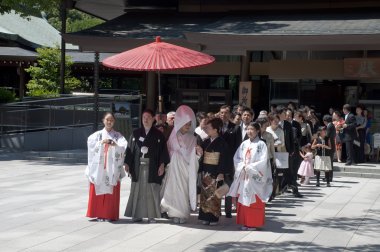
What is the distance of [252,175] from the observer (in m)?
9.37

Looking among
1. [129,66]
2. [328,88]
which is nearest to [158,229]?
[129,66]

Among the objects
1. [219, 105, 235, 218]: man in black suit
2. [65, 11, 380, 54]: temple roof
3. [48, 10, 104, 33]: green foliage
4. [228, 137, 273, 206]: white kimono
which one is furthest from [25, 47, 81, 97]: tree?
[228, 137, 273, 206]: white kimono

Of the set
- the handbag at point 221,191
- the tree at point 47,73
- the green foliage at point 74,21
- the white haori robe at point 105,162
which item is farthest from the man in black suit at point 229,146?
the green foliage at point 74,21

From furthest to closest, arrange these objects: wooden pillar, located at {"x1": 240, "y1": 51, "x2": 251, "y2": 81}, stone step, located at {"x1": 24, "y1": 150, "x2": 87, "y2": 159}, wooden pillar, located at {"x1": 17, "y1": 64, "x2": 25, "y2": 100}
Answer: wooden pillar, located at {"x1": 17, "y1": 64, "x2": 25, "y2": 100} < wooden pillar, located at {"x1": 240, "y1": 51, "x2": 251, "y2": 81} < stone step, located at {"x1": 24, "y1": 150, "x2": 87, "y2": 159}

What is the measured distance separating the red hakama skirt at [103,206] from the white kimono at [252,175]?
176cm

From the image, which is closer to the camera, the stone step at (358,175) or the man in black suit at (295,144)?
the man in black suit at (295,144)

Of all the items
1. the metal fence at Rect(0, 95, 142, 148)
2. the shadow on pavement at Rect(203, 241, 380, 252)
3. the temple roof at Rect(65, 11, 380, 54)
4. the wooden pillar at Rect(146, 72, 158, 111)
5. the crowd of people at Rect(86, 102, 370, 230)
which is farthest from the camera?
the wooden pillar at Rect(146, 72, 158, 111)

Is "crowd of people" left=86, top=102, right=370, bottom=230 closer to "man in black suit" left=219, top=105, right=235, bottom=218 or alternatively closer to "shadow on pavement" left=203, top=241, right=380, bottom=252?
"man in black suit" left=219, top=105, right=235, bottom=218

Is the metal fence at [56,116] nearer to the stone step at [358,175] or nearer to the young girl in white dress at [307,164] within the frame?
the stone step at [358,175]

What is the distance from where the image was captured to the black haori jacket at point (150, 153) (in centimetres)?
974

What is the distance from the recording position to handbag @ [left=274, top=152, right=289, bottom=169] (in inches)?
484

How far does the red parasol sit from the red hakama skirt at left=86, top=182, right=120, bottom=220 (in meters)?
1.87

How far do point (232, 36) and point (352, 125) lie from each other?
4.11 metres

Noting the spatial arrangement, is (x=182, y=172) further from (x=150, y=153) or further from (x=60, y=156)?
(x=60, y=156)
